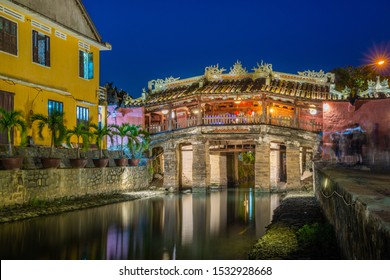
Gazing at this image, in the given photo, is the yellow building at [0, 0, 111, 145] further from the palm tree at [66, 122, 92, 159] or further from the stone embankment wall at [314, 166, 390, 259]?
the stone embankment wall at [314, 166, 390, 259]

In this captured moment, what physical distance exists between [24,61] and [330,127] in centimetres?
1558

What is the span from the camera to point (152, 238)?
35.9 ft

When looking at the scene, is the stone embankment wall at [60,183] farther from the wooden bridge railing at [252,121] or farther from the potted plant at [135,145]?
the wooden bridge railing at [252,121]

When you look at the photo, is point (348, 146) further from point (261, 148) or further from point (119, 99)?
point (119, 99)

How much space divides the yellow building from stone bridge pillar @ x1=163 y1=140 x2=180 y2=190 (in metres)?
5.52

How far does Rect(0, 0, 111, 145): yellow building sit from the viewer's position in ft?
55.9

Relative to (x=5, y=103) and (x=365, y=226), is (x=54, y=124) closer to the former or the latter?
(x=5, y=103)

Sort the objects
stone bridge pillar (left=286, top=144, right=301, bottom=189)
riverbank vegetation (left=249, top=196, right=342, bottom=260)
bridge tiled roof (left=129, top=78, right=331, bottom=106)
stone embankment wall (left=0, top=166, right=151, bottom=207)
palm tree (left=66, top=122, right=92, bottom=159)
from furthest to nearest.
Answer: bridge tiled roof (left=129, top=78, right=331, bottom=106)
stone bridge pillar (left=286, top=144, right=301, bottom=189)
palm tree (left=66, top=122, right=92, bottom=159)
stone embankment wall (left=0, top=166, right=151, bottom=207)
riverbank vegetation (left=249, top=196, right=342, bottom=260)

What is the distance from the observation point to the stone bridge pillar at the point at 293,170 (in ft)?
81.1

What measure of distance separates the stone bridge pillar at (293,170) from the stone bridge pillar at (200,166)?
189 inches

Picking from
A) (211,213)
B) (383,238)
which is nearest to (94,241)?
(211,213)

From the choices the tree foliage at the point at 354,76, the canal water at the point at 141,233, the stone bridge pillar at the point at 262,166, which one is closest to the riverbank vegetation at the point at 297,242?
the canal water at the point at 141,233

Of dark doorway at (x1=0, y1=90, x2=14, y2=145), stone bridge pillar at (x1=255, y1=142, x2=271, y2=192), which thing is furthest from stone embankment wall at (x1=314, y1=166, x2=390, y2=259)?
stone bridge pillar at (x1=255, y1=142, x2=271, y2=192)

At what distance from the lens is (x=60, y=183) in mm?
16594
